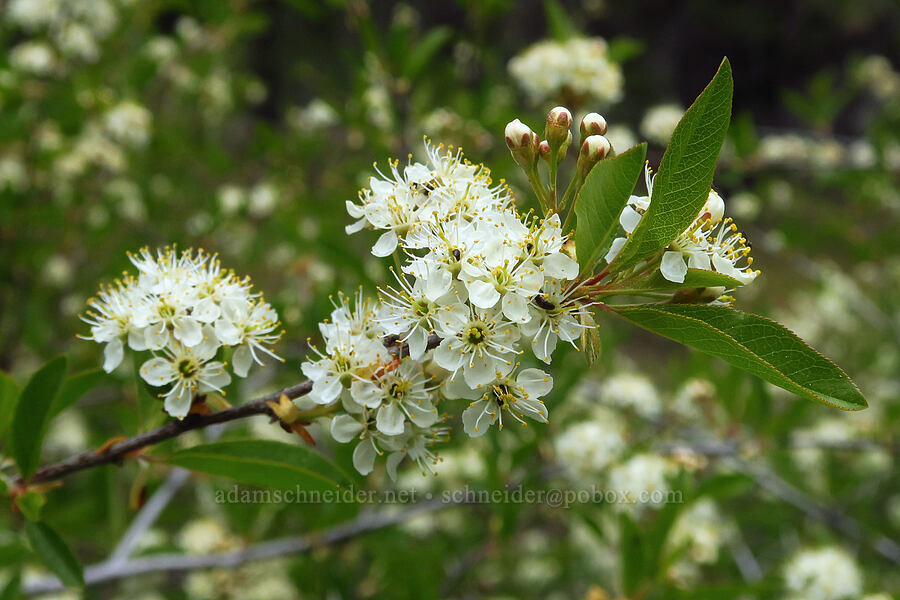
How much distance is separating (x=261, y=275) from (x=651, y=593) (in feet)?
19.1

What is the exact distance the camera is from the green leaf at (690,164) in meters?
0.83

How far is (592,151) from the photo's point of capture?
1061 millimetres

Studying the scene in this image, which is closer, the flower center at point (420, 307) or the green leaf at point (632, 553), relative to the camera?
the flower center at point (420, 307)

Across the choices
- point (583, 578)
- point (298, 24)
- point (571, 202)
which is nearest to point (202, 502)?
point (583, 578)

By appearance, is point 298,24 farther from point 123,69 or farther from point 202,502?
point 202,502

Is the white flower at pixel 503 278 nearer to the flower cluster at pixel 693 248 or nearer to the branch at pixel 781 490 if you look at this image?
the flower cluster at pixel 693 248

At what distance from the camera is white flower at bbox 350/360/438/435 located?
1019mm

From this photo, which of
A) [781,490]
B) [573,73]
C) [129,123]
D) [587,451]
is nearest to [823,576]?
[781,490]

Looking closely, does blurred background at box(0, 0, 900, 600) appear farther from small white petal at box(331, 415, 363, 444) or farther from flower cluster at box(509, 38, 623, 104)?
small white petal at box(331, 415, 363, 444)

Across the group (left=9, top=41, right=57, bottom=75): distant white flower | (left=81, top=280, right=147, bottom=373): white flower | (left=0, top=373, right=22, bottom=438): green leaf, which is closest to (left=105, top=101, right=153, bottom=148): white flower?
(left=9, top=41, right=57, bottom=75): distant white flower

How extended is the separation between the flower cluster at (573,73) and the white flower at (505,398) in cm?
191

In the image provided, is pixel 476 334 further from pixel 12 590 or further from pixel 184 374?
pixel 12 590

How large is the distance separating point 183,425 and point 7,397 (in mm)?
460

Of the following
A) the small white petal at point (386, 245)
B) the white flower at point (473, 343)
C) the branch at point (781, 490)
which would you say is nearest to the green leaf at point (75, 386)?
the small white petal at point (386, 245)
